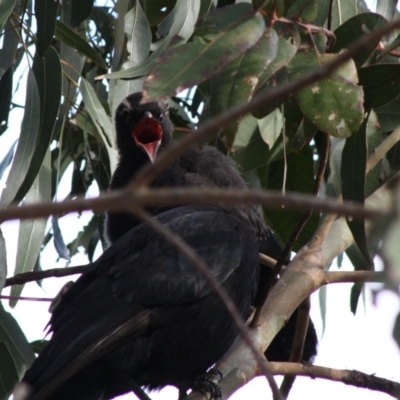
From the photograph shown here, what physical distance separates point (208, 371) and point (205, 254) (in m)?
0.41

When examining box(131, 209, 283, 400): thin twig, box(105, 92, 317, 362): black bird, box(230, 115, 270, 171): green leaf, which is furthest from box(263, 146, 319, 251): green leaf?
box(131, 209, 283, 400): thin twig

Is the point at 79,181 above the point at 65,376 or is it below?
above

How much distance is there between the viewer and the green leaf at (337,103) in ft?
6.94

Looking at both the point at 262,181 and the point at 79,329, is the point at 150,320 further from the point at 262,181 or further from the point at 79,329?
the point at 262,181

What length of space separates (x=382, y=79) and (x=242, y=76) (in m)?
0.70

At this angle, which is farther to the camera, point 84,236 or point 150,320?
point 84,236

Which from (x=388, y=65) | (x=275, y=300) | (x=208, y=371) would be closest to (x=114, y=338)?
(x=208, y=371)

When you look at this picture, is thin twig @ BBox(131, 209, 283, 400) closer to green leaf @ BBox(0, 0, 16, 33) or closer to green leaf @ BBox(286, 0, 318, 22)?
green leaf @ BBox(286, 0, 318, 22)

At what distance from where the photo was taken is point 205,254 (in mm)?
2812

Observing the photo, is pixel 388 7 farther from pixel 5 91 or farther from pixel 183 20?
pixel 5 91

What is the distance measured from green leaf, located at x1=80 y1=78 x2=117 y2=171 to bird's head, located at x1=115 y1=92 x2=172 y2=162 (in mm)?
470

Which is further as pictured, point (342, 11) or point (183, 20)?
point (342, 11)

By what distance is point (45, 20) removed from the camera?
2.83 m

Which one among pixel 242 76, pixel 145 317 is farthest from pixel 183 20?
pixel 145 317
